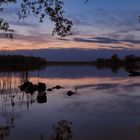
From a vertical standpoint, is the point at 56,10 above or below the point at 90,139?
above

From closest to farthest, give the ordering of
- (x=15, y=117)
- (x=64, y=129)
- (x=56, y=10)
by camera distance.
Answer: (x=56, y=10)
(x=64, y=129)
(x=15, y=117)

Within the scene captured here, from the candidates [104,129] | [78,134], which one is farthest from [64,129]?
[104,129]

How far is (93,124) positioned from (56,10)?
8.01 meters

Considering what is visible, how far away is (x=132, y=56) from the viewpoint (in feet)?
648

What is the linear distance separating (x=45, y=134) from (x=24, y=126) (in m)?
2.64

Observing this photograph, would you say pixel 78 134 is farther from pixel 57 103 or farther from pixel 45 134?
pixel 57 103

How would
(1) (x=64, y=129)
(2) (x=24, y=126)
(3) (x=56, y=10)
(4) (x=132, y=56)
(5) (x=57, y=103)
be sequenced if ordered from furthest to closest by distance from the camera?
1. (4) (x=132, y=56)
2. (5) (x=57, y=103)
3. (2) (x=24, y=126)
4. (1) (x=64, y=129)
5. (3) (x=56, y=10)

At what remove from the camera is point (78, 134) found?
55.4 feet

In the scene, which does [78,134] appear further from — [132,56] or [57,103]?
[132,56]

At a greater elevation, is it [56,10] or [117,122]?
[56,10]

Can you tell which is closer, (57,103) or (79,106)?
(79,106)

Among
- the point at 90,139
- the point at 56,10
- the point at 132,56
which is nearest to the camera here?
the point at 56,10

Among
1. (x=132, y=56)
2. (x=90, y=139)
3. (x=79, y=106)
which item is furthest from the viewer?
(x=132, y=56)

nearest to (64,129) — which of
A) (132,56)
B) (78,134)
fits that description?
(78,134)
